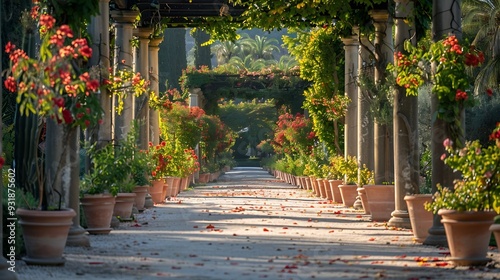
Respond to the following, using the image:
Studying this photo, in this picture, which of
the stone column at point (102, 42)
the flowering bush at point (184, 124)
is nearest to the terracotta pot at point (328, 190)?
the flowering bush at point (184, 124)

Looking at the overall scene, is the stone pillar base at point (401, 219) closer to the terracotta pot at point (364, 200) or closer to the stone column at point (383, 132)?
the stone column at point (383, 132)

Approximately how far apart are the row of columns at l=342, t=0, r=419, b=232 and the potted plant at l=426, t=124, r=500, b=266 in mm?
5213

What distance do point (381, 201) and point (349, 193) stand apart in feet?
16.5

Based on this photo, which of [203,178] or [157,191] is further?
[203,178]

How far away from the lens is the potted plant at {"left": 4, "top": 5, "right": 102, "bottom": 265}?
33.6 ft

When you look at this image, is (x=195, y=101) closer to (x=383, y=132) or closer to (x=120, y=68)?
(x=120, y=68)

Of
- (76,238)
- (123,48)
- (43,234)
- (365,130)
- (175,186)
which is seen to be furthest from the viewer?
(175,186)

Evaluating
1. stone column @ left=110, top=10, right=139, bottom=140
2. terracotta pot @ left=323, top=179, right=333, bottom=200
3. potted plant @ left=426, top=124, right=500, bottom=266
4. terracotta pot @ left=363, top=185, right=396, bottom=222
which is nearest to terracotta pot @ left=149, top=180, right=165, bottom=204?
stone column @ left=110, top=10, right=139, bottom=140

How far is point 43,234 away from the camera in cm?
1142

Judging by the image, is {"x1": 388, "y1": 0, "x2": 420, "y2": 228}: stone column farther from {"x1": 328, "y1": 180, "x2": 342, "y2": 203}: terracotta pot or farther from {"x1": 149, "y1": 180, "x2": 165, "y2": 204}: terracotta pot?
{"x1": 149, "y1": 180, "x2": 165, "y2": 204}: terracotta pot

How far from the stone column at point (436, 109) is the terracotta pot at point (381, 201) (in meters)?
5.65

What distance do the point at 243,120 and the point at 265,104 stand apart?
8.74ft

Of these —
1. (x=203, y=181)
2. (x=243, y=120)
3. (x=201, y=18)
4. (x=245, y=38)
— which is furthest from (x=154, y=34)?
(x=245, y=38)

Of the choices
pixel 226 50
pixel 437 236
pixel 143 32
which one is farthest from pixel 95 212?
pixel 226 50
